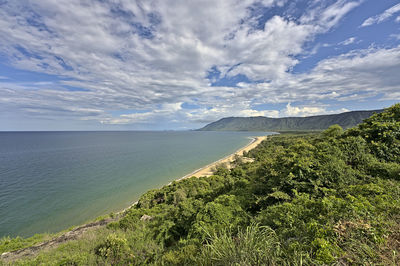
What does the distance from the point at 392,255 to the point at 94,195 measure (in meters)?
32.4

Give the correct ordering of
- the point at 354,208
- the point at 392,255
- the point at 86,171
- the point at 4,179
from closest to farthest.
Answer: the point at 392,255 → the point at 354,208 → the point at 4,179 → the point at 86,171

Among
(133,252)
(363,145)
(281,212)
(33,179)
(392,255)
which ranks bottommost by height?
(33,179)

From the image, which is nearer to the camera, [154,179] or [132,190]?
[132,190]

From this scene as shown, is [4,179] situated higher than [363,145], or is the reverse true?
[363,145]

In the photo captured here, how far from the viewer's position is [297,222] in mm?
4184

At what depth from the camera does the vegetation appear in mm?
2727

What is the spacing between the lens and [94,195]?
25516 mm

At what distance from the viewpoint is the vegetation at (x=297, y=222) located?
2.73m

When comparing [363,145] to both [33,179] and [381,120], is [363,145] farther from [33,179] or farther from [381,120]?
[33,179]

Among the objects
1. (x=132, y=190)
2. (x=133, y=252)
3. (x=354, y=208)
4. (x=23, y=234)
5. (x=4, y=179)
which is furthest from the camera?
(x=4, y=179)

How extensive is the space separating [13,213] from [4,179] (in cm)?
2140

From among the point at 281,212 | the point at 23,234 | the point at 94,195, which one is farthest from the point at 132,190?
the point at 281,212

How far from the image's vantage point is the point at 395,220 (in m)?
2.98

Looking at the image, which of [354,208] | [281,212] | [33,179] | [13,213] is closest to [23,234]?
[13,213]
